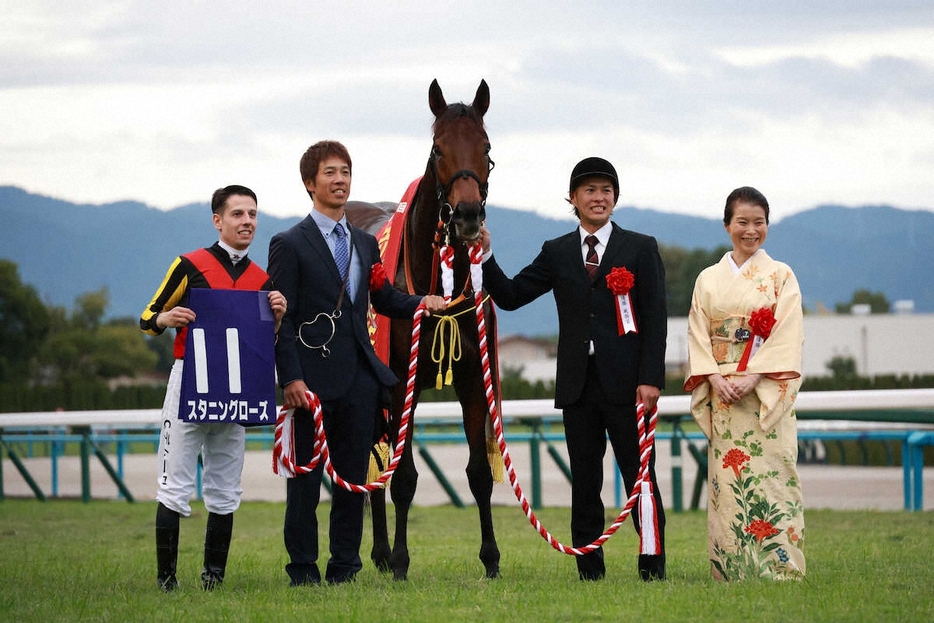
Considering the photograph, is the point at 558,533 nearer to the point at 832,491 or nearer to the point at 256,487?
the point at 832,491

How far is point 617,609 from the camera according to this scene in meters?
4.23

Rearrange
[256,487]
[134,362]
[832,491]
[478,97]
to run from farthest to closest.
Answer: [134,362] → [256,487] → [832,491] → [478,97]

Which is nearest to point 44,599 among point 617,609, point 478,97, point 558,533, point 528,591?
point 528,591

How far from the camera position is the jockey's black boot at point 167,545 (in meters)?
5.04

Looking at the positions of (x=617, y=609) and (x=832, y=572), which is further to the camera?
(x=832, y=572)

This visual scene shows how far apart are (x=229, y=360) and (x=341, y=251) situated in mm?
706

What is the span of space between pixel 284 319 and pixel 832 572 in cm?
277

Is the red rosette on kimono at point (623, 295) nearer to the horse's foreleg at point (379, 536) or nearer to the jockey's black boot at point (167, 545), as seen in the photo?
the horse's foreleg at point (379, 536)

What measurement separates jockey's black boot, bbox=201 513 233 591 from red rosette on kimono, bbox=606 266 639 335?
1.95 m

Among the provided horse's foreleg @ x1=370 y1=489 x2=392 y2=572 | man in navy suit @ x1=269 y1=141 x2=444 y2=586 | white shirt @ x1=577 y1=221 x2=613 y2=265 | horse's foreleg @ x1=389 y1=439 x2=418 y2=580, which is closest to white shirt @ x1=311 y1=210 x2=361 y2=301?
man in navy suit @ x1=269 y1=141 x2=444 y2=586

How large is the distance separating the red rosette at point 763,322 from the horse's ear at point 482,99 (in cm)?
164

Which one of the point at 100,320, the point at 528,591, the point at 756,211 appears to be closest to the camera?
the point at 528,591

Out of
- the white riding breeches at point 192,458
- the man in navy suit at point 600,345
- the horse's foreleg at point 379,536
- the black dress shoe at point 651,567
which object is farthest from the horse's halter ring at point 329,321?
the black dress shoe at point 651,567

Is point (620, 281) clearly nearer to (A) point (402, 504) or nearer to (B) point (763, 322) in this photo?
(B) point (763, 322)
